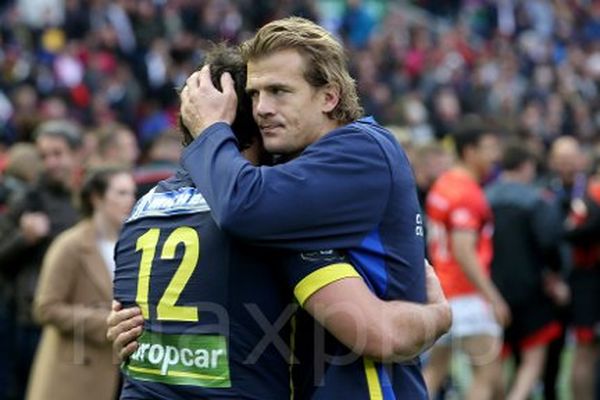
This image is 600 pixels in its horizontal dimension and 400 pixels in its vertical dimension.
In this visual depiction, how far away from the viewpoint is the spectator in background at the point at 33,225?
907cm

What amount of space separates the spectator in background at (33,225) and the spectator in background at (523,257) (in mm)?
3596

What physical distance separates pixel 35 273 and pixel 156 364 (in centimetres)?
498

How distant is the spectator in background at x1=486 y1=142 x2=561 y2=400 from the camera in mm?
11180

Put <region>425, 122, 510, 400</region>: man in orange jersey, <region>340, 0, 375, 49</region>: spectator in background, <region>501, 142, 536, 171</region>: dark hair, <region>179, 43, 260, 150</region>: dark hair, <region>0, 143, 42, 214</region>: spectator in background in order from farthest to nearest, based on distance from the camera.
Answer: <region>340, 0, 375, 49</region>: spectator in background < <region>501, 142, 536, 171</region>: dark hair < <region>425, 122, 510, 400</region>: man in orange jersey < <region>0, 143, 42, 214</region>: spectator in background < <region>179, 43, 260, 150</region>: dark hair

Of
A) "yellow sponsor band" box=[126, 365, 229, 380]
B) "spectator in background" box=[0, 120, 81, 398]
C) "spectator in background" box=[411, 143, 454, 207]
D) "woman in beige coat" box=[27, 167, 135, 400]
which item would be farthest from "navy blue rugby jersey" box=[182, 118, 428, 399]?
"spectator in background" box=[411, 143, 454, 207]

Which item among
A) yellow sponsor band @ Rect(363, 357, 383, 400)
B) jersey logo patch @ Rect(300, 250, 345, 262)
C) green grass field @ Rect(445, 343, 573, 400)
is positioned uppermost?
jersey logo patch @ Rect(300, 250, 345, 262)

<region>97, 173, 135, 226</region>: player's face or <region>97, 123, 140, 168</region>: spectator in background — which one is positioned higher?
<region>97, 173, 135, 226</region>: player's face

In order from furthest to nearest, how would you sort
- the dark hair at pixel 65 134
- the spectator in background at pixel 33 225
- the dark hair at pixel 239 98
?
the dark hair at pixel 65 134, the spectator in background at pixel 33 225, the dark hair at pixel 239 98

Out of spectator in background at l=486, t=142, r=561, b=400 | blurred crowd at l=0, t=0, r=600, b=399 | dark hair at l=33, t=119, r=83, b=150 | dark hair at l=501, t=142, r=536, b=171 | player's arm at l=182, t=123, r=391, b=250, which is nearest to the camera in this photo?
player's arm at l=182, t=123, r=391, b=250

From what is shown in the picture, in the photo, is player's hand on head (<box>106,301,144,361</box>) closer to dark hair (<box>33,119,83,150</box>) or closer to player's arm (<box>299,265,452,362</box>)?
player's arm (<box>299,265,452,362</box>)

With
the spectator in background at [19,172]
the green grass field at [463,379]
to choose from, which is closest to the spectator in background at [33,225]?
the spectator in background at [19,172]

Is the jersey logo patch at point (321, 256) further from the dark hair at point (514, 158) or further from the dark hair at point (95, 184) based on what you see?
the dark hair at point (514, 158)

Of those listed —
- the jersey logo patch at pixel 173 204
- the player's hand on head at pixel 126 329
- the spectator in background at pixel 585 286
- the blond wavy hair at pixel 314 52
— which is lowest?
the spectator in background at pixel 585 286

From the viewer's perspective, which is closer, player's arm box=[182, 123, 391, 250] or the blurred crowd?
player's arm box=[182, 123, 391, 250]
